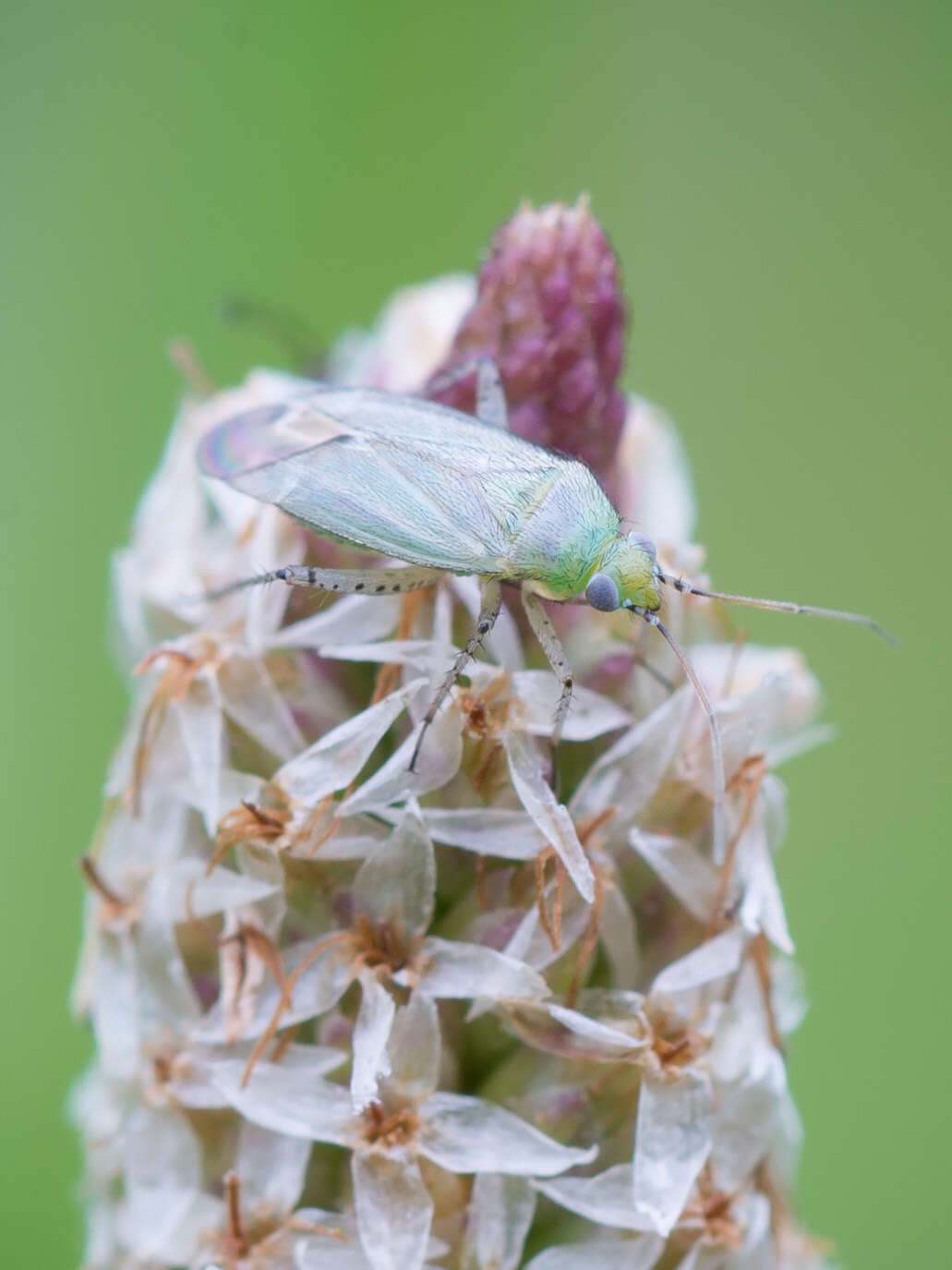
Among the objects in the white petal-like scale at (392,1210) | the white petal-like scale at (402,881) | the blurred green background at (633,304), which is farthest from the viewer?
the blurred green background at (633,304)

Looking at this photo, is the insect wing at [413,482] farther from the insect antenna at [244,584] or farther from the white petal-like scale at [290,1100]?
the white petal-like scale at [290,1100]

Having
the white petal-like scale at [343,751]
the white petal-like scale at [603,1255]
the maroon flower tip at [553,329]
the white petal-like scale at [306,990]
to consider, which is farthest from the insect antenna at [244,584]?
the white petal-like scale at [603,1255]

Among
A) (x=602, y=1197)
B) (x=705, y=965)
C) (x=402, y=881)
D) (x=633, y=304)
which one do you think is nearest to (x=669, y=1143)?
(x=602, y=1197)

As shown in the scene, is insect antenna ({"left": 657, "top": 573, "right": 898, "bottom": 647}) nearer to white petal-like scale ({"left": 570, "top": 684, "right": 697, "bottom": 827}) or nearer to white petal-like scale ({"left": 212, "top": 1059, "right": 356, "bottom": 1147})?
white petal-like scale ({"left": 570, "top": 684, "right": 697, "bottom": 827})

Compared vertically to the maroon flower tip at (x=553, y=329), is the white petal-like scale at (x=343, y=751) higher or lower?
lower

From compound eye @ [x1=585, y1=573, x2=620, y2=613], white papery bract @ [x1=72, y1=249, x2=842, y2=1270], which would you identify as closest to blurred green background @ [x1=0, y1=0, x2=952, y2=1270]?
white papery bract @ [x1=72, y1=249, x2=842, y2=1270]

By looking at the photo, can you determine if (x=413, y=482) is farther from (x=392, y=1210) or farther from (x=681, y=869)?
(x=392, y=1210)
